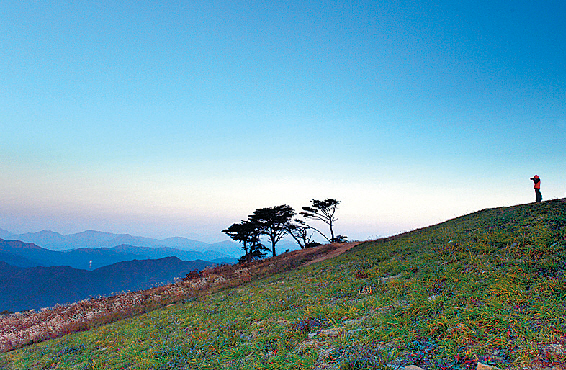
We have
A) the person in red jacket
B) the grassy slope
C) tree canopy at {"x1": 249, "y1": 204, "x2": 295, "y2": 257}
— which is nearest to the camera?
the grassy slope

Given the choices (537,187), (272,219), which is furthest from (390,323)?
(272,219)

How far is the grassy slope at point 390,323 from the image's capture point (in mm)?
5324

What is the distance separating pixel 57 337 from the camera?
16.0 metres

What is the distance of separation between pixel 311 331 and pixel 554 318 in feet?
16.9

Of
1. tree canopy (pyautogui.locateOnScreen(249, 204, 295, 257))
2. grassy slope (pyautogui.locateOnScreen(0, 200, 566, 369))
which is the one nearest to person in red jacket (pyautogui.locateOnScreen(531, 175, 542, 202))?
grassy slope (pyautogui.locateOnScreen(0, 200, 566, 369))

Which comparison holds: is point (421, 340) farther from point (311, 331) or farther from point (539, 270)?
point (539, 270)

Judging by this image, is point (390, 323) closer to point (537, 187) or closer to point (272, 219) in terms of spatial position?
point (537, 187)

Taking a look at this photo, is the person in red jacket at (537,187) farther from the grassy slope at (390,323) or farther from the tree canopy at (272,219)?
the tree canopy at (272,219)

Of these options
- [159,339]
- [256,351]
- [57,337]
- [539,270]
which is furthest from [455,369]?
[57,337]

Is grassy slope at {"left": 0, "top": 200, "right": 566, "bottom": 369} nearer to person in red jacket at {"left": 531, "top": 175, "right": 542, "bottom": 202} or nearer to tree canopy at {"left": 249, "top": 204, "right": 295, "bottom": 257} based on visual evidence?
person in red jacket at {"left": 531, "top": 175, "right": 542, "bottom": 202}

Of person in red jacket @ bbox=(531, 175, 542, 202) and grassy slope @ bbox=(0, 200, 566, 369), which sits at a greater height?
person in red jacket @ bbox=(531, 175, 542, 202)

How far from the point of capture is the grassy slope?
17.5 feet

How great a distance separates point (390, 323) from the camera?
22.6ft

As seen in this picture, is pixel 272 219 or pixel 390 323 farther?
pixel 272 219
